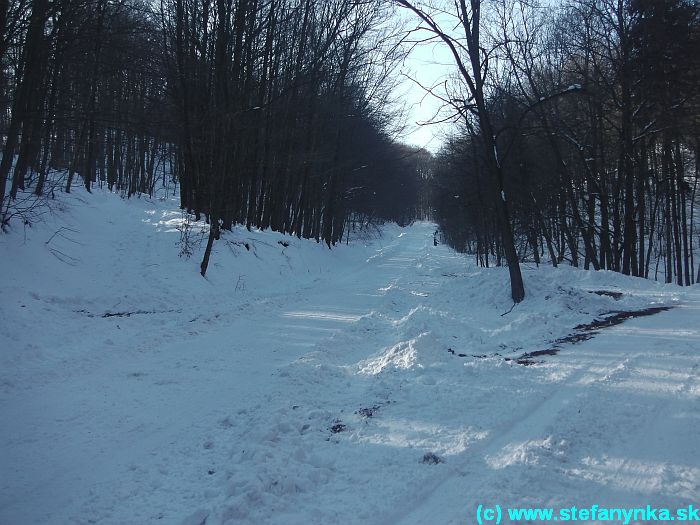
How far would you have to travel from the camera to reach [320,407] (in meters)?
5.38

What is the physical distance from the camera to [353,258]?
34.2 meters

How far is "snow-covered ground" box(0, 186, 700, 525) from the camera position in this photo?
351cm

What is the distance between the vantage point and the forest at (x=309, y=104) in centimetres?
1127

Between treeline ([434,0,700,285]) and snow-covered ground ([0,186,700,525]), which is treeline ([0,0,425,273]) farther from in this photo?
treeline ([434,0,700,285])

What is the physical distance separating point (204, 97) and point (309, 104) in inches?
346

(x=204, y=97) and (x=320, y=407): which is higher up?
(x=204, y=97)

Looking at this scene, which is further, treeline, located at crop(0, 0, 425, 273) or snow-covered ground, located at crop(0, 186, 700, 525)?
treeline, located at crop(0, 0, 425, 273)

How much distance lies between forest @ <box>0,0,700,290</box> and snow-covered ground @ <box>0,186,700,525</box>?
11.7 feet

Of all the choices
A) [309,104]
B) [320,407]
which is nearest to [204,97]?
[309,104]

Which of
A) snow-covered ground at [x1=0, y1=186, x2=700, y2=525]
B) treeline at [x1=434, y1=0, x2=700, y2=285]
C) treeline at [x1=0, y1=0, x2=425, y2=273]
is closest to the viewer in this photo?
snow-covered ground at [x1=0, y1=186, x2=700, y2=525]

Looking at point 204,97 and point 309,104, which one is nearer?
point 204,97

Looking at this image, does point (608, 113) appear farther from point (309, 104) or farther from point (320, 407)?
point (320, 407)

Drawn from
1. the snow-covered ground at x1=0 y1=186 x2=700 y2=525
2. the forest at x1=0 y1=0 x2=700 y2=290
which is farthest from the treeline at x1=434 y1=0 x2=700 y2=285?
the snow-covered ground at x1=0 y1=186 x2=700 y2=525

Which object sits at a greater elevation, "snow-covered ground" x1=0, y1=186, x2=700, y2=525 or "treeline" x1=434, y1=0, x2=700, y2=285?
"treeline" x1=434, y1=0, x2=700, y2=285
